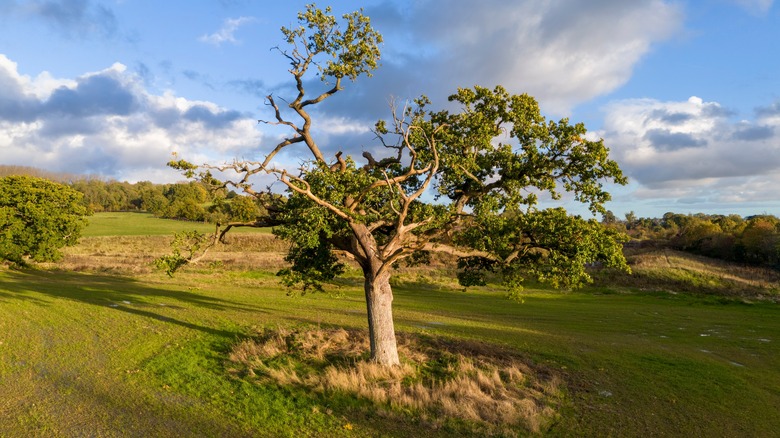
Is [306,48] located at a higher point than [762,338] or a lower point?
higher

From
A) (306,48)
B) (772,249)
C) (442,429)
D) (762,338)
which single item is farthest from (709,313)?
(772,249)

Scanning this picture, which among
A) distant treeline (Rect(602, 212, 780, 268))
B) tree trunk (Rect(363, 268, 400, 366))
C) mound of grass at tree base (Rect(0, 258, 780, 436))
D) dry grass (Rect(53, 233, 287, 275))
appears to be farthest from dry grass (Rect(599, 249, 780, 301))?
tree trunk (Rect(363, 268, 400, 366))

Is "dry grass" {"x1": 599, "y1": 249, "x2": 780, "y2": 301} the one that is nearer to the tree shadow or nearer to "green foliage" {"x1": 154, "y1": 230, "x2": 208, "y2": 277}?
the tree shadow

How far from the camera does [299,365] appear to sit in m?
17.8

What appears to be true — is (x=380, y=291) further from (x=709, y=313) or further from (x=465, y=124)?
(x=709, y=313)

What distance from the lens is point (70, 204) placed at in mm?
52594

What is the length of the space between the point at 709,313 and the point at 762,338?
13.4m

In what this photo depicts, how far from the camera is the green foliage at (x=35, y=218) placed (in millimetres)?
48594

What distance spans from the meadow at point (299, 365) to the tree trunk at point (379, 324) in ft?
6.27

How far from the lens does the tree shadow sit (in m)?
28.6

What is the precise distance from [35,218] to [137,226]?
77.4 meters

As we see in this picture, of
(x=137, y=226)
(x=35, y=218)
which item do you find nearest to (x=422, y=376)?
(x=35, y=218)

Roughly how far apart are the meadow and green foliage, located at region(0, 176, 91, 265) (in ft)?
9.80

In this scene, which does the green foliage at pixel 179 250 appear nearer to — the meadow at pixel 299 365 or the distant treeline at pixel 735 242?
the meadow at pixel 299 365
